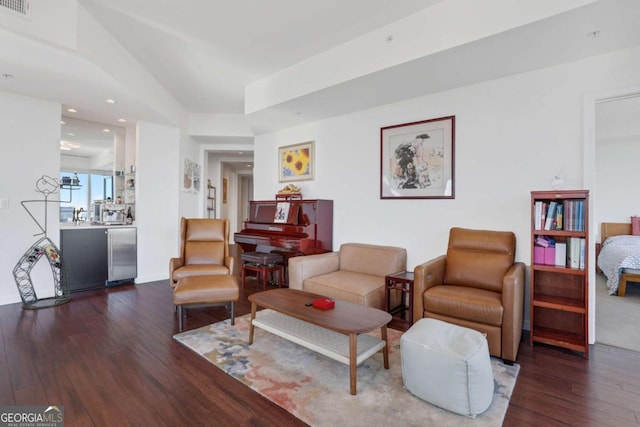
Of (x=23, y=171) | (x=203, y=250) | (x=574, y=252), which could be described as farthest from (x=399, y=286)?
(x=23, y=171)

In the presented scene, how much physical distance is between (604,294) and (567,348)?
7.83 feet

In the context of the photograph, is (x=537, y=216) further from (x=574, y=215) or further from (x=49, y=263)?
(x=49, y=263)

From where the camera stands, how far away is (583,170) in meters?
2.66

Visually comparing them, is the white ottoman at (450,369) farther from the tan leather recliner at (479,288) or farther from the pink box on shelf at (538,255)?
the pink box on shelf at (538,255)

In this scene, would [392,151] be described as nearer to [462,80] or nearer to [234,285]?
[462,80]

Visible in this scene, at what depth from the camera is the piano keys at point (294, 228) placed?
405 centimetres

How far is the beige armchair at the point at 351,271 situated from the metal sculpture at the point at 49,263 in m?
2.99

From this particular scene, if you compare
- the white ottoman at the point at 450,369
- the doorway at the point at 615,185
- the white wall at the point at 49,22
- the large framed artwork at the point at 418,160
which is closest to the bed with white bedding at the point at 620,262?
the doorway at the point at 615,185

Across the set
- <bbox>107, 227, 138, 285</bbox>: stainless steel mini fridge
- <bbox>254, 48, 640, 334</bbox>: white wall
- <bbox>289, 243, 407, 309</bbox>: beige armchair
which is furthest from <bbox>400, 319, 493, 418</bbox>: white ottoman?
<bbox>107, 227, 138, 285</bbox>: stainless steel mini fridge

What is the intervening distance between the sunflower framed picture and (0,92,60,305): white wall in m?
3.05

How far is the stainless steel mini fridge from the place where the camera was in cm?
446

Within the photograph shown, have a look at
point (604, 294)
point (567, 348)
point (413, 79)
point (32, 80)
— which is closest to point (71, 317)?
point (32, 80)

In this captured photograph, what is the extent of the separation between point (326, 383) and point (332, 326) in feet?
1.31

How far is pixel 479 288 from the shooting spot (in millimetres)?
2762
